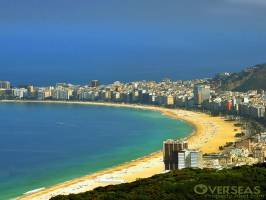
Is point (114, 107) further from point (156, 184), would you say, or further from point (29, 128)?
point (156, 184)

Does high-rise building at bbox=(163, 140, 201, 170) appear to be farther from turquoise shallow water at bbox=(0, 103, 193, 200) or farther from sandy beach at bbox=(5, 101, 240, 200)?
turquoise shallow water at bbox=(0, 103, 193, 200)

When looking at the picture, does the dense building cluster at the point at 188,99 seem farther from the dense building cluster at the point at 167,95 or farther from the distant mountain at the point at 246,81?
the distant mountain at the point at 246,81

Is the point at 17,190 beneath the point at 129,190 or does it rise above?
beneath

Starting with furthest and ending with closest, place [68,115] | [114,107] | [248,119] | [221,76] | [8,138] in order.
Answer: [221,76] < [114,107] < [68,115] < [248,119] < [8,138]

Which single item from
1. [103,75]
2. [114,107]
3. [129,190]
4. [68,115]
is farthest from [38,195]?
[103,75]

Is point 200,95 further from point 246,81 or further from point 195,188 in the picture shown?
point 195,188

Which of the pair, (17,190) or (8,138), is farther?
(8,138)
